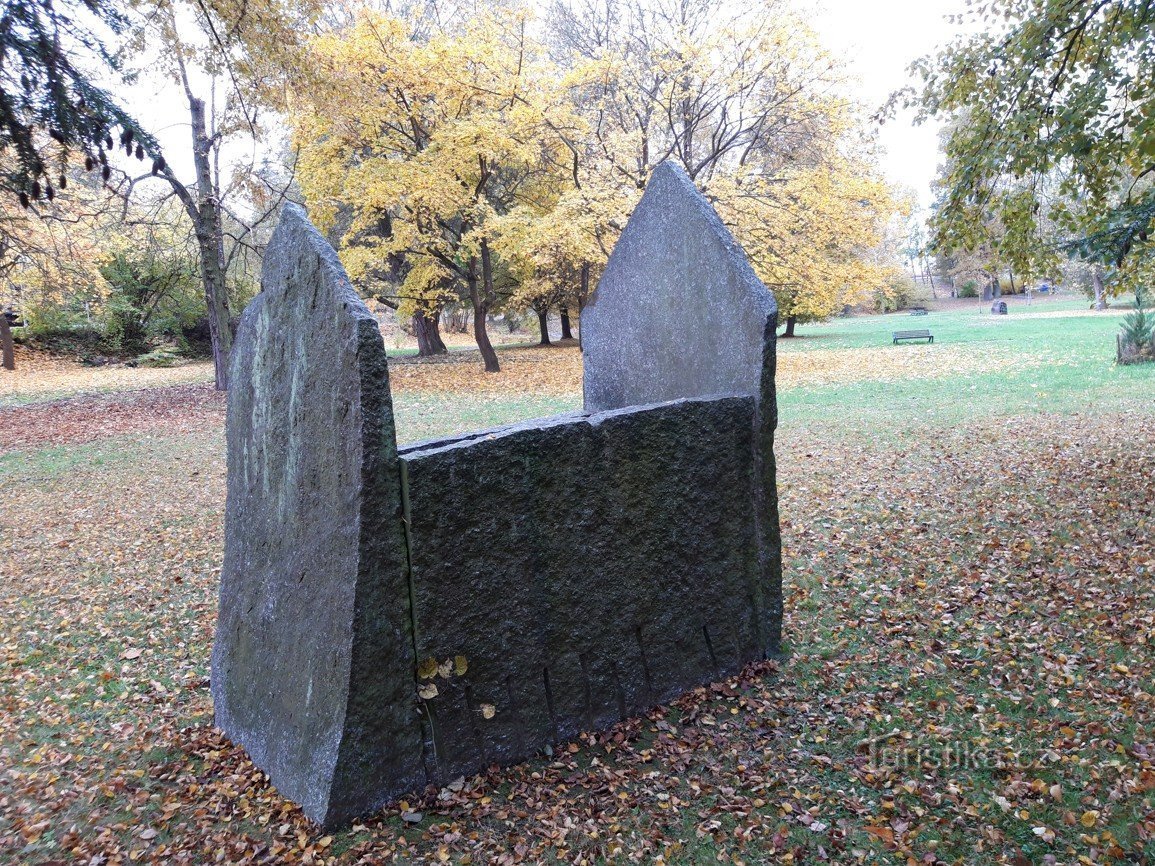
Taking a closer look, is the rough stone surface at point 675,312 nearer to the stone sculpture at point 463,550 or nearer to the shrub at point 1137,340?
the stone sculpture at point 463,550

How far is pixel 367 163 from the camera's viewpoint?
1859cm

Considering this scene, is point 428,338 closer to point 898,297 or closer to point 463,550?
point 463,550

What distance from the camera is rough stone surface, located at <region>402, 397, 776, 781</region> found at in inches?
138

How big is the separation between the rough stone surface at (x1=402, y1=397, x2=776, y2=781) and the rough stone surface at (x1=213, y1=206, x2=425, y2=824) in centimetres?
16

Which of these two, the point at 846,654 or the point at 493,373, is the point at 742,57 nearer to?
the point at 493,373

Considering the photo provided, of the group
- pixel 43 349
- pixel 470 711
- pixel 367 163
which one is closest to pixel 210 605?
pixel 470 711

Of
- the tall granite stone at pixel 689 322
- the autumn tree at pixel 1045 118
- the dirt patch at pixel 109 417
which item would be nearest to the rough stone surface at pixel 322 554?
the tall granite stone at pixel 689 322

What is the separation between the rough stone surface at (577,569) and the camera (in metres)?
3.50

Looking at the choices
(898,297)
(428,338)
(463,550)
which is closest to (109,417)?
(428,338)

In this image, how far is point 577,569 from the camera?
12.8ft

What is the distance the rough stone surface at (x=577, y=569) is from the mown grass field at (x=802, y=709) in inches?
8.6

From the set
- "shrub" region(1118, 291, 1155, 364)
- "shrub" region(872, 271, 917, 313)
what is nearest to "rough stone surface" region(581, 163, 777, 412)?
"shrub" region(1118, 291, 1155, 364)

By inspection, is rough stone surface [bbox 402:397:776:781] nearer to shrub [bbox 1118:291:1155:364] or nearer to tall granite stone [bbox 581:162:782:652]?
tall granite stone [bbox 581:162:782:652]

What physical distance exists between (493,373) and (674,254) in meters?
18.0
